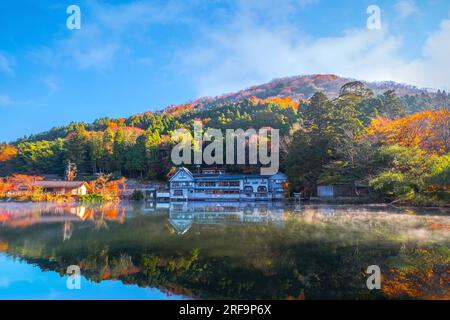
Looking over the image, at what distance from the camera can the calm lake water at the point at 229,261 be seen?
5.34 meters

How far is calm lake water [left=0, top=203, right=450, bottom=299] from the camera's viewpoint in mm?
5340

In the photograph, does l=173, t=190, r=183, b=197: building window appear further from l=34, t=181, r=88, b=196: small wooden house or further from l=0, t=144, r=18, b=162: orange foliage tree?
l=0, t=144, r=18, b=162: orange foliage tree

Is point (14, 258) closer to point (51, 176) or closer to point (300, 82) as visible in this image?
point (51, 176)

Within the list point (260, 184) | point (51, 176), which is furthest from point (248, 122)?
Result: point (51, 176)

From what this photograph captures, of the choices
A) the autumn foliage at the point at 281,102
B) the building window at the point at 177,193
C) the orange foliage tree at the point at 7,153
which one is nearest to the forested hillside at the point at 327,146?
the orange foliage tree at the point at 7,153

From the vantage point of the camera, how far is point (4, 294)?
5367mm

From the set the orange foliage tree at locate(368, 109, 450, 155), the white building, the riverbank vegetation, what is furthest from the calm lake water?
the riverbank vegetation

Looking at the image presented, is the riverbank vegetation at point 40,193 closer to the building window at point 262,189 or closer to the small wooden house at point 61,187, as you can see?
the small wooden house at point 61,187

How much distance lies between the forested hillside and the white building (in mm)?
2075

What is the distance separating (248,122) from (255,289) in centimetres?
3853

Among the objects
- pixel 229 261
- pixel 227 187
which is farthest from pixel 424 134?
pixel 229 261

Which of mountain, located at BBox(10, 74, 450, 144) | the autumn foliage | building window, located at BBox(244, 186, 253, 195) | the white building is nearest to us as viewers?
the white building

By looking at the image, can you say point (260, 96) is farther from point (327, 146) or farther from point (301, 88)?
point (327, 146)

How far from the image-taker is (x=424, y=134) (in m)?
23.1
